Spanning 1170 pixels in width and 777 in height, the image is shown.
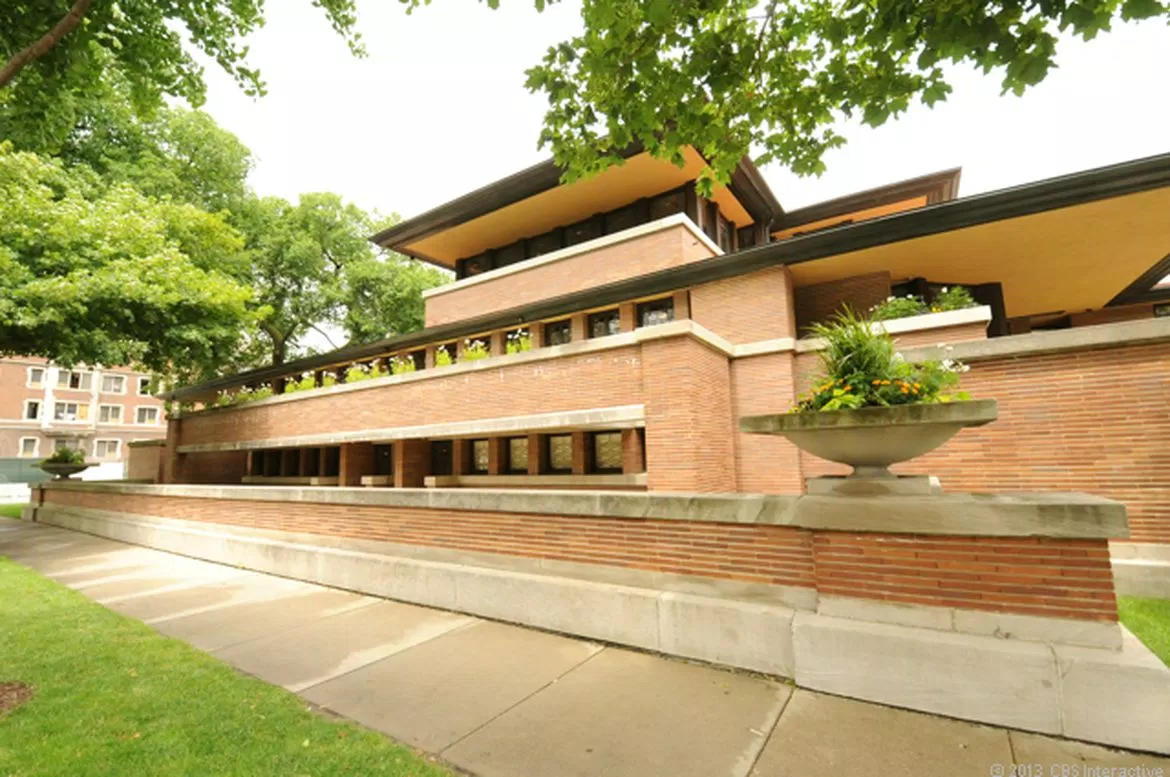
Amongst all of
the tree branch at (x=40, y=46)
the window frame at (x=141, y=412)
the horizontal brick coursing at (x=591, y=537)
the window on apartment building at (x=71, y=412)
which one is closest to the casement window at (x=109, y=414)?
the window on apartment building at (x=71, y=412)

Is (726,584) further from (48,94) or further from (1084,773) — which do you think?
(48,94)

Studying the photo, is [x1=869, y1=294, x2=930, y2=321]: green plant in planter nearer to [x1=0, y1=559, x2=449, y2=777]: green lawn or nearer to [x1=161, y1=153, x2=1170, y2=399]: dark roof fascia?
[x1=161, y1=153, x2=1170, y2=399]: dark roof fascia

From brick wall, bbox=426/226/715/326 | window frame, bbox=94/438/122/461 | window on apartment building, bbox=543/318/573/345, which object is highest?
Result: brick wall, bbox=426/226/715/326

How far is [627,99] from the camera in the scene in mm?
5504

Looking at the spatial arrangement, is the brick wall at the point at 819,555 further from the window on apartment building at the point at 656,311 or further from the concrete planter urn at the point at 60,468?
the concrete planter urn at the point at 60,468

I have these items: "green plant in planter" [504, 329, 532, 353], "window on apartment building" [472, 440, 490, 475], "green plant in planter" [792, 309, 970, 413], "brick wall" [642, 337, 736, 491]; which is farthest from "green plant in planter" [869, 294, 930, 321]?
"window on apartment building" [472, 440, 490, 475]

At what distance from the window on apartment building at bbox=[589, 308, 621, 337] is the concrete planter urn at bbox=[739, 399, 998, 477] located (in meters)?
8.73

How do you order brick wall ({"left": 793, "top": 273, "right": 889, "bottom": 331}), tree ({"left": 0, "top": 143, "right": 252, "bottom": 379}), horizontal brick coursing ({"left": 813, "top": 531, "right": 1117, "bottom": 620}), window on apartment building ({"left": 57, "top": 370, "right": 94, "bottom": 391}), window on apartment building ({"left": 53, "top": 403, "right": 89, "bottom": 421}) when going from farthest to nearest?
1. window on apartment building ({"left": 53, "top": 403, "right": 89, "bottom": 421})
2. window on apartment building ({"left": 57, "top": 370, "right": 94, "bottom": 391})
3. tree ({"left": 0, "top": 143, "right": 252, "bottom": 379})
4. brick wall ({"left": 793, "top": 273, "right": 889, "bottom": 331})
5. horizontal brick coursing ({"left": 813, "top": 531, "right": 1117, "bottom": 620})

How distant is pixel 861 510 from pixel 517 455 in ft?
34.4

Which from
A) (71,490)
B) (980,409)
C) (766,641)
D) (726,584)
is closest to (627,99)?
(980,409)

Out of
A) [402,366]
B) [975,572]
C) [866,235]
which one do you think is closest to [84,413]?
[402,366]

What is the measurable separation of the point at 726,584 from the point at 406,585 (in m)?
4.82

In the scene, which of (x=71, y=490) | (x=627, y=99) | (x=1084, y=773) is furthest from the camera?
(x=71, y=490)

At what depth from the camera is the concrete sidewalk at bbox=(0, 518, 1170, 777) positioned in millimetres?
3180
